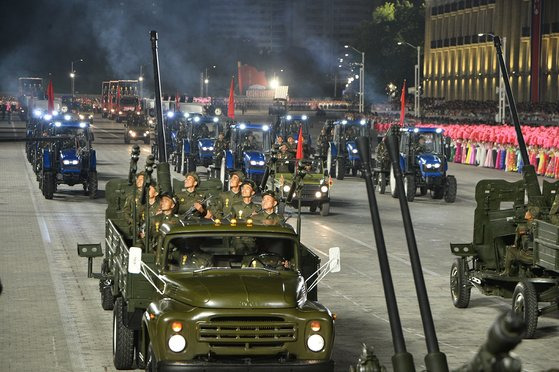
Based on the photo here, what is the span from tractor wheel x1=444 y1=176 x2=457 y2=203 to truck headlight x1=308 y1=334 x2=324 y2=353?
83.7 feet

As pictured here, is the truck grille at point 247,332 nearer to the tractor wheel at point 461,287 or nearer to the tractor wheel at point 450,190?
the tractor wheel at point 461,287

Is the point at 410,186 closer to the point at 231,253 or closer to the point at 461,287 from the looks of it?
the point at 461,287

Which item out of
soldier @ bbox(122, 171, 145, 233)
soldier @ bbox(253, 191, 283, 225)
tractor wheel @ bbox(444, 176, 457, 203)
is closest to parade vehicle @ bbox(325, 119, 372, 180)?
tractor wheel @ bbox(444, 176, 457, 203)

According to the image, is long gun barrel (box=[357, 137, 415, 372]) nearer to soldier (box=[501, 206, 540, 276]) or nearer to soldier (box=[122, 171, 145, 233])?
soldier (box=[122, 171, 145, 233])

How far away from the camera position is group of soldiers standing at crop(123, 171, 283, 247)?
49.8ft

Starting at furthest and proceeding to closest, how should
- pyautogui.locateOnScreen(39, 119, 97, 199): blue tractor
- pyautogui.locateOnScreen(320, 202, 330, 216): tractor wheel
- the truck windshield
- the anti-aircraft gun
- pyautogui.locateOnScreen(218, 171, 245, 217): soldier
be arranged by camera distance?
pyautogui.locateOnScreen(39, 119, 97, 199): blue tractor < pyautogui.locateOnScreen(320, 202, 330, 216): tractor wheel < pyautogui.locateOnScreen(218, 171, 245, 217): soldier < the truck windshield < the anti-aircraft gun

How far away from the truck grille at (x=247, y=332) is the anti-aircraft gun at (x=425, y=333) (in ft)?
8.82

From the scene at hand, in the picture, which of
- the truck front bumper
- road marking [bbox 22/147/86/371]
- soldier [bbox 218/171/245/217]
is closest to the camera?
the truck front bumper

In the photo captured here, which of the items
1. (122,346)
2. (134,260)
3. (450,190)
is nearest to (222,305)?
(134,260)

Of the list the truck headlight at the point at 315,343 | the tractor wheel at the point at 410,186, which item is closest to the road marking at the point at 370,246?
the tractor wheel at the point at 410,186

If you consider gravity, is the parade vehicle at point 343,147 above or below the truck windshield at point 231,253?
below

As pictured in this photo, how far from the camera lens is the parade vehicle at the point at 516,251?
16.8 meters

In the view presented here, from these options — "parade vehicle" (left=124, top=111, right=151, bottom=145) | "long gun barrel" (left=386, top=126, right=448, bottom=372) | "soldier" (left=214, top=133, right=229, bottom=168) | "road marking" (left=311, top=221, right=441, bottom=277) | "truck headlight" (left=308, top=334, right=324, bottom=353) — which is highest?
"long gun barrel" (left=386, top=126, right=448, bottom=372)

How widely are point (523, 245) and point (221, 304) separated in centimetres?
704
